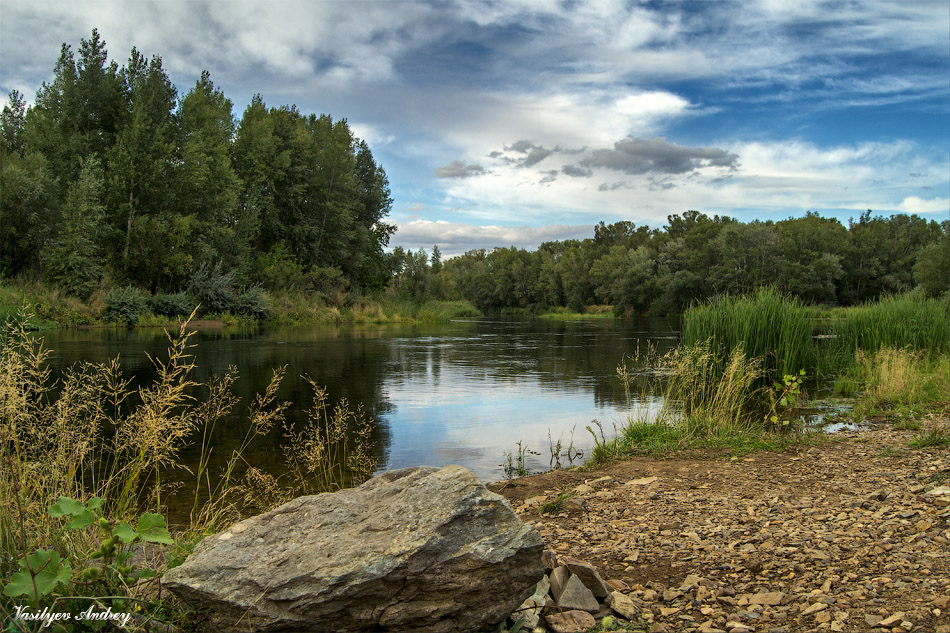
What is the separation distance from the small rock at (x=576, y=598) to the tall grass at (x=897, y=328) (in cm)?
1445

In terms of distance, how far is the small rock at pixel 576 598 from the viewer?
115 inches

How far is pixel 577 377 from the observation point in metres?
16.0

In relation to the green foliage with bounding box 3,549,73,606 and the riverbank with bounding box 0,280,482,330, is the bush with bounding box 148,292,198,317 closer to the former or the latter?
the riverbank with bounding box 0,280,482,330

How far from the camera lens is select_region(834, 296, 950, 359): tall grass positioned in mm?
14688

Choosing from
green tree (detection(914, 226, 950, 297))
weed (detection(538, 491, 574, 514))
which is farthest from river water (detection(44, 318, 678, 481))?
green tree (detection(914, 226, 950, 297))

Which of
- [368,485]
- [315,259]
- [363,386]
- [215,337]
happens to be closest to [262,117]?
[315,259]

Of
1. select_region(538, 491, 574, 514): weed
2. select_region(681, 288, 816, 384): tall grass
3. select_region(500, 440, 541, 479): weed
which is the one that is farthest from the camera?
select_region(681, 288, 816, 384): tall grass

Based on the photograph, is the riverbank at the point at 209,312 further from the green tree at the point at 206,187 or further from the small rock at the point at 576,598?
the small rock at the point at 576,598

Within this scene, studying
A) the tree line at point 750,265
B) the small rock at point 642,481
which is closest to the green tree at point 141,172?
the tree line at point 750,265

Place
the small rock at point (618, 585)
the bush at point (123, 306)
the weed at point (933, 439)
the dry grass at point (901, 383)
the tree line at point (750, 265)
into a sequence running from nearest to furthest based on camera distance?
the small rock at point (618, 585)
the weed at point (933, 439)
the dry grass at point (901, 383)
the bush at point (123, 306)
the tree line at point (750, 265)

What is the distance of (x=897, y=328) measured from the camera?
1477 centimetres

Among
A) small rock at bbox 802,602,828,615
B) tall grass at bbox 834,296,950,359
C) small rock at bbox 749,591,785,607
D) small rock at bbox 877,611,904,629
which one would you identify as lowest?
small rock at bbox 749,591,785,607

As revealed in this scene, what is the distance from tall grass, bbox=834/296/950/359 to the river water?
19.9 feet

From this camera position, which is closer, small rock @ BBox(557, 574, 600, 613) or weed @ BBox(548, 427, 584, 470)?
small rock @ BBox(557, 574, 600, 613)
